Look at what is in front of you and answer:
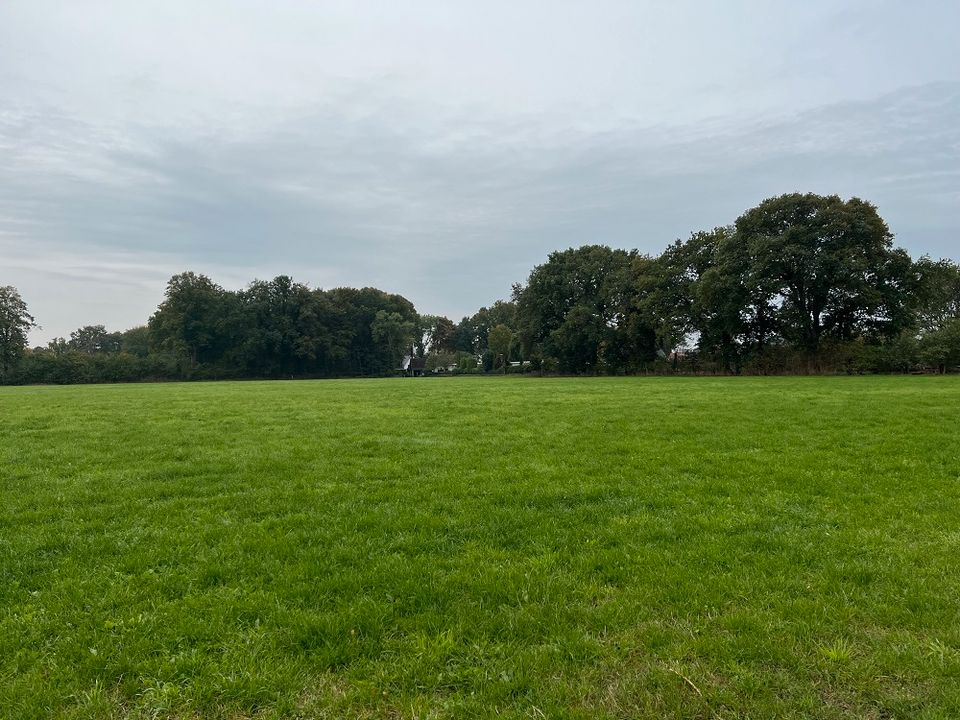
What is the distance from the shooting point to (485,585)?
460cm

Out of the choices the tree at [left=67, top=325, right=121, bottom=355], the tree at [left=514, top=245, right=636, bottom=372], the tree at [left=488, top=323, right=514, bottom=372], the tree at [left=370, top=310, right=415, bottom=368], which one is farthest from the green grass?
the tree at [left=67, top=325, right=121, bottom=355]

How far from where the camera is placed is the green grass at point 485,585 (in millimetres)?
3273

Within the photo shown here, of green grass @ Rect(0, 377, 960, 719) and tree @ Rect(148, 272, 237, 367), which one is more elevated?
tree @ Rect(148, 272, 237, 367)

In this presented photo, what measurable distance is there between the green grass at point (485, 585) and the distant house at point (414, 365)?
97.3 metres

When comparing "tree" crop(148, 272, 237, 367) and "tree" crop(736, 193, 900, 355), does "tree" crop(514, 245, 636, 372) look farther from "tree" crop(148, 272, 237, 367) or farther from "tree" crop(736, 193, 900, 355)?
"tree" crop(148, 272, 237, 367)

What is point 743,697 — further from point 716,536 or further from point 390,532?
point 390,532

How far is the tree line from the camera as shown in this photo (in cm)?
4141

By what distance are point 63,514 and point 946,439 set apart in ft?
46.8

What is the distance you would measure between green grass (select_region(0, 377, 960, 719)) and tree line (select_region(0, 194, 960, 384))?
1493 inches

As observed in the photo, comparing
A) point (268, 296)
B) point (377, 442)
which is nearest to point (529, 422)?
point (377, 442)

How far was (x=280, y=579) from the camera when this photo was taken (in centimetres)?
475

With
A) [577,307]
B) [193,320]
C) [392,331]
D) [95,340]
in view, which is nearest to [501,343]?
[392,331]

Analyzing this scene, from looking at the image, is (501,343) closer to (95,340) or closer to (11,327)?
(11,327)

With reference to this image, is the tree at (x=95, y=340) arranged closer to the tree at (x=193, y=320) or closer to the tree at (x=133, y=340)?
the tree at (x=133, y=340)
